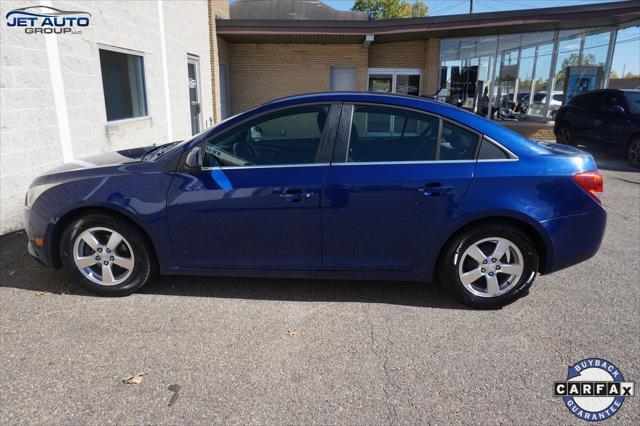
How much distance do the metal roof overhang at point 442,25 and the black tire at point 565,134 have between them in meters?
3.05

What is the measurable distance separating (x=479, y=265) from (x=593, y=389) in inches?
44.4

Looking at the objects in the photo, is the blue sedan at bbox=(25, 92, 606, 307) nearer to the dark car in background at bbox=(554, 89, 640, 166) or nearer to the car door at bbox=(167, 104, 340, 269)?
the car door at bbox=(167, 104, 340, 269)

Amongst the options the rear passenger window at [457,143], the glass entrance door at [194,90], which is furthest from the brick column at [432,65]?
the rear passenger window at [457,143]

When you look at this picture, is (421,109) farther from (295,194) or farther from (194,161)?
(194,161)

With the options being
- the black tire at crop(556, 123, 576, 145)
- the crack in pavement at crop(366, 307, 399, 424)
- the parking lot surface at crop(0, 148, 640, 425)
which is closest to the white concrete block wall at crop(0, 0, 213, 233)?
the parking lot surface at crop(0, 148, 640, 425)

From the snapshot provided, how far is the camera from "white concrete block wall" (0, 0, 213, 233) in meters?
5.10

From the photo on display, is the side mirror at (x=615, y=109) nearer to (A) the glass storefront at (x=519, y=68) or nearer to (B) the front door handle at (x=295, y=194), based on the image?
(A) the glass storefront at (x=519, y=68)

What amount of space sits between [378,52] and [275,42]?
143 inches

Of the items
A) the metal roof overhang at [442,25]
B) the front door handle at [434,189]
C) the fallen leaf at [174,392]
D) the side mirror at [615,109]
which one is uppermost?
the metal roof overhang at [442,25]

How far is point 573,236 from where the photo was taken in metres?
3.55

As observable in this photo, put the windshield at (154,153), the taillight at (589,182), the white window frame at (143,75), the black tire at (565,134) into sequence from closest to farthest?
the taillight at (589,182), the windshield at (154,153), the white window frame at (143,75), the black tire at (565,134)

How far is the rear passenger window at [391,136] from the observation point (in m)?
3.52

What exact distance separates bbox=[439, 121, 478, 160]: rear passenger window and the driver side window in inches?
37.5

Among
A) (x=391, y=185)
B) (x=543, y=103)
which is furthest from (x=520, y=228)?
(x=543, y=103)
